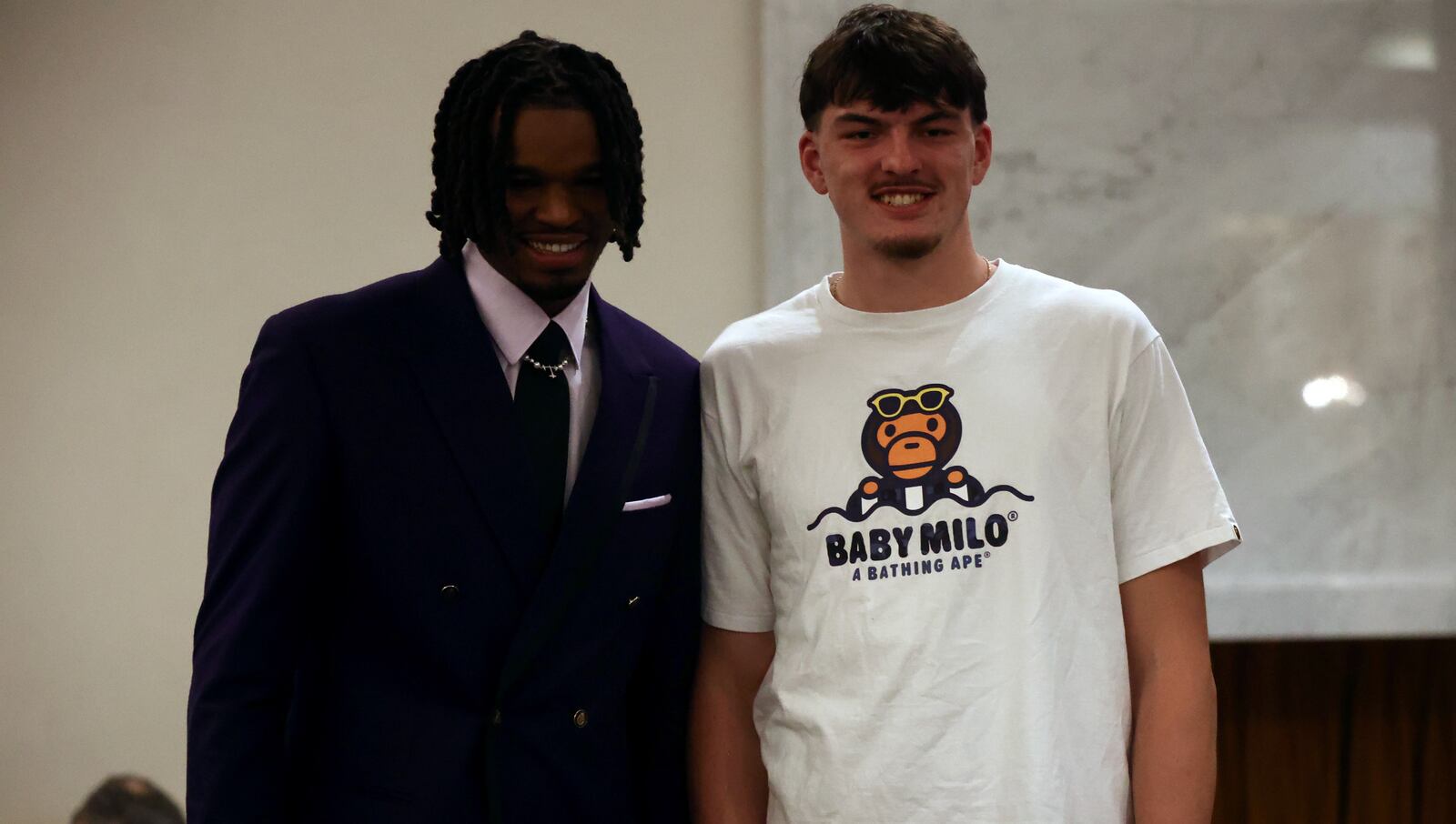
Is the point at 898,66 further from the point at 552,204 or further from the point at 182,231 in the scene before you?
the point at 182,231

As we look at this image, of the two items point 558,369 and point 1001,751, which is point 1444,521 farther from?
point 558,369

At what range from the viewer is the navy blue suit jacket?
4.06 ft

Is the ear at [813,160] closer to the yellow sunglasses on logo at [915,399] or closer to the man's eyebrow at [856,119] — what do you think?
the man's eyebrow at [856,119]

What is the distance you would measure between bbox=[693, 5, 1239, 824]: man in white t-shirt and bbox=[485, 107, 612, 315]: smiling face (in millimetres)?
316

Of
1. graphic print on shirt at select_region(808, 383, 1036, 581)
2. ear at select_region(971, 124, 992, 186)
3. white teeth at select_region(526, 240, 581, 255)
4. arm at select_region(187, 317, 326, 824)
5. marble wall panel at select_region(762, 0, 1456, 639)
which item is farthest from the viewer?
marble wall panel at select_region(762, 0, 1456, 639)

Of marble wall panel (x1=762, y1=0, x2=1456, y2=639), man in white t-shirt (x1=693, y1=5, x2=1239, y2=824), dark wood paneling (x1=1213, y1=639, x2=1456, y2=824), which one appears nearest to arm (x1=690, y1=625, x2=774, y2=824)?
man in white t-shirt (x1=693, y1=5, x2=1239, y2=824)

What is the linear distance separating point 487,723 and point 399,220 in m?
1.37

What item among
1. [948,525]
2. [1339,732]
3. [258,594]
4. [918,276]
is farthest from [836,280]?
[1339,732]

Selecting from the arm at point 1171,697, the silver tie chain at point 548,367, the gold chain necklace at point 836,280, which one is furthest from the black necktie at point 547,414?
the arm at point 1171,697

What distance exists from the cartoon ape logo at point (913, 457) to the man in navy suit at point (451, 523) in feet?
0.85

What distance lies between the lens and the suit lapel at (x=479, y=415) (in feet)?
4.29

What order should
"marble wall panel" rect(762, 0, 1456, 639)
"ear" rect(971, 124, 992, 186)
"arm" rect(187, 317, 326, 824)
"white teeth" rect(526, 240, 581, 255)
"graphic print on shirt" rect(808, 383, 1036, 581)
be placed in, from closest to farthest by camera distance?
"arm" rect(187, 317, 326, 824), "white teeth" rect(526, 240, 581, 255), "graphic print on shirt" rect(808, 383, 1036, 581), "ear" rect(971, 124, 992, 186), "marble wall panel" rect(762, 0, 1456, 639)

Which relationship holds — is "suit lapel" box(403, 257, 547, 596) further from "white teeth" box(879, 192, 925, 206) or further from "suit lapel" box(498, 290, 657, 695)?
"white teeth" box(879, 192, 925, 206)

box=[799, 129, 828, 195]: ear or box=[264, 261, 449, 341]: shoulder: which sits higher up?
box=[799, 129, 828, 195]: ear
